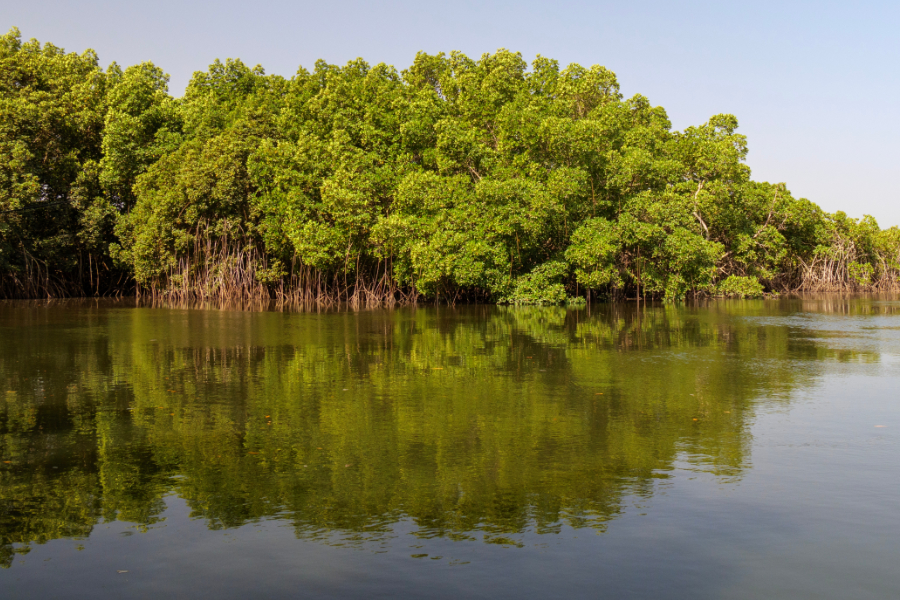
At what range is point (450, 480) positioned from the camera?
21.3 feet

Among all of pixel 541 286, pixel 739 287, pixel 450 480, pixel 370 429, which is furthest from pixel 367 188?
pixel 450 480

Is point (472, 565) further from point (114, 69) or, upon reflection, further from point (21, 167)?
point (114, 69)

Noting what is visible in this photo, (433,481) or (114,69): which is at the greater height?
(114,69)

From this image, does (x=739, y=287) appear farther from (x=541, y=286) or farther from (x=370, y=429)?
(x=370, y=429)

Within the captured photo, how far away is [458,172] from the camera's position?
43406 millimetres

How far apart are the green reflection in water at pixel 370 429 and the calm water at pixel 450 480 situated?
1.4 inches

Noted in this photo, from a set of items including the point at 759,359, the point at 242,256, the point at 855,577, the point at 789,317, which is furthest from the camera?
the point at 242,256

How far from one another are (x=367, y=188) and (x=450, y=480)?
3525cm

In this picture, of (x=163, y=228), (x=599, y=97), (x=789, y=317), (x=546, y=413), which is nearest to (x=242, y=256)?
(x=163, y=228)

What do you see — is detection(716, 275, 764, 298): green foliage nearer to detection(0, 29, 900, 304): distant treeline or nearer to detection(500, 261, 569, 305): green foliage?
detection(0, 29, 900, 304): distant treeline

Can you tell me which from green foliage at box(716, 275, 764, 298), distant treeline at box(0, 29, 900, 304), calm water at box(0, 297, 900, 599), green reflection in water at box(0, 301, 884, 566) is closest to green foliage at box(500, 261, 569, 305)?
distant treeline at box(0, 29, 900, 304)

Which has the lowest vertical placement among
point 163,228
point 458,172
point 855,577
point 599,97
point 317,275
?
point 855,577

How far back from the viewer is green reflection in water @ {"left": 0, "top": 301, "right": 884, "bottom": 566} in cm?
585

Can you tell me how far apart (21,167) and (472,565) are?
4534cm
